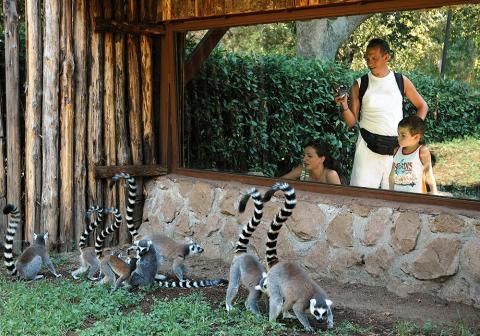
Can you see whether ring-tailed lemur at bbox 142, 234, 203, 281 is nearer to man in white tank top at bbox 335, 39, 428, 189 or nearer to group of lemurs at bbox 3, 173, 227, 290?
group of lemurs at bbox 3, 173, 227, 290

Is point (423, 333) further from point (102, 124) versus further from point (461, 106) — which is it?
point (102, 124)

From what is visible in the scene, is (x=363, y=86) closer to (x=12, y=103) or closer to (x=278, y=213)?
(x=278, y=213)

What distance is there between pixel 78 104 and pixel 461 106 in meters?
4.76

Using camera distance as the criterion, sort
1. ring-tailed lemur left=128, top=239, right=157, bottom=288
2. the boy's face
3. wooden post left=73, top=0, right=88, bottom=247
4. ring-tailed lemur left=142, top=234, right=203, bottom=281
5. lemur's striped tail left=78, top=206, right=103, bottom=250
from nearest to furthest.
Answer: the boy's face → ring-tailed lemur left=128, top=239, right=157, bottom=288 → ring-tailed lemur left=142, top=234, right=203, bottom=281 → lemur's striped tail left=78, top=206, right=103, bottom=250 → wooden post left=73, top=0, right=88, bottom=247

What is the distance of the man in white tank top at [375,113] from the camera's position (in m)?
6.79

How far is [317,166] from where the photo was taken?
746 cm

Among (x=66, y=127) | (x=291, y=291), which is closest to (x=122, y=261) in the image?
(x=291, y=291)

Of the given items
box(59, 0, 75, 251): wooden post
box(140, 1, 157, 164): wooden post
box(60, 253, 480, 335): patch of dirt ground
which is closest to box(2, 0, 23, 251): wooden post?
box(59, 0, 75, 251): wooden post

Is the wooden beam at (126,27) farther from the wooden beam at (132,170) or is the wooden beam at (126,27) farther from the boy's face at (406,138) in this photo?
the boy's face at (406,138)

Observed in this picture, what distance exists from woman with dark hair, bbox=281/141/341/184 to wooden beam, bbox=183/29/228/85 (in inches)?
78.5

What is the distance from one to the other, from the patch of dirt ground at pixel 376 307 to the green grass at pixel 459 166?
1060mm

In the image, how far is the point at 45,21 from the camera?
841 cm

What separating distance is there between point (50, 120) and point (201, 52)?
210cm

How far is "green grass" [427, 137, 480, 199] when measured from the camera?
625 centimetres
